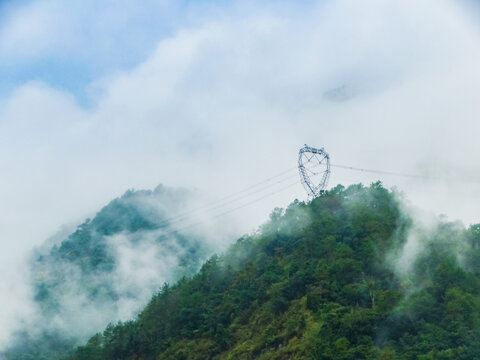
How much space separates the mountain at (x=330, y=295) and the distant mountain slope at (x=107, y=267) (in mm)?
15335

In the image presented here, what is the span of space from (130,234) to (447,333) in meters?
58.5

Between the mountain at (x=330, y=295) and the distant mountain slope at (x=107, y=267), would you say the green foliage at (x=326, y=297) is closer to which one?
the mountain at (x=330, y=295)

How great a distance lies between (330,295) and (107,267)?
4150 centimetres

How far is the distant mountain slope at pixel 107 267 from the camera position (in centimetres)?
6988

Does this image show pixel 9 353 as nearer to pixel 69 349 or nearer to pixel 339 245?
pixel 69 349

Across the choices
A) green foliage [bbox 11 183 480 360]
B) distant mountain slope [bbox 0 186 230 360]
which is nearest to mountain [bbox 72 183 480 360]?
green foliage [bbox 11 183 480 360]

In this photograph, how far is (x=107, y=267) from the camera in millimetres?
80125

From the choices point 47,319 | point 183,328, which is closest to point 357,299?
point 183,328

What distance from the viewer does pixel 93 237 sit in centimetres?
9181

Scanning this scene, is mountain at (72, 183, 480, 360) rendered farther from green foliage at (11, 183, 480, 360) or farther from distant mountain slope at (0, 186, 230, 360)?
distant mountain slope at (0, 186, 230, 360)

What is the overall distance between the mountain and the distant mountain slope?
15.3 m

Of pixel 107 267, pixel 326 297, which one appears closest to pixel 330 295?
pixel 326 297

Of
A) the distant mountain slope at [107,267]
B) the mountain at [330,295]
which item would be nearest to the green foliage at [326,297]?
the mountain at [330,295]

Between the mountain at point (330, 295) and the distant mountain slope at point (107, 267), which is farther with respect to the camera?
the distant mountain slope at point (107, 267)
